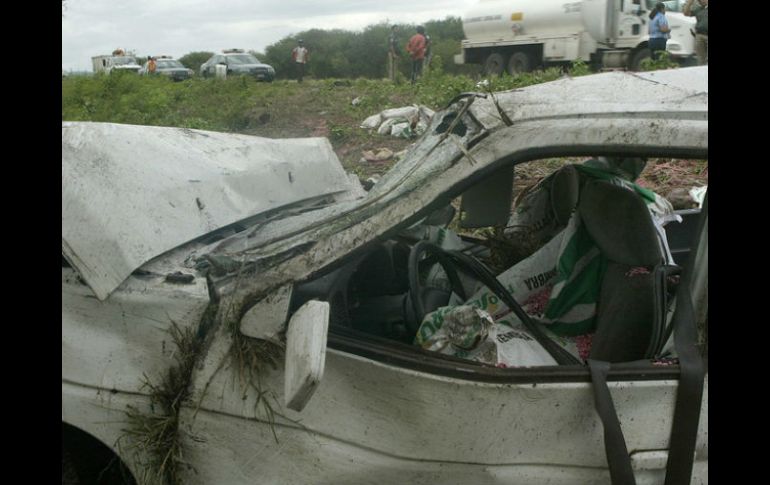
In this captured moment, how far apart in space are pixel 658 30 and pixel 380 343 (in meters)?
14.8

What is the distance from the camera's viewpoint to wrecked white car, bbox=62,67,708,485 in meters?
1.55

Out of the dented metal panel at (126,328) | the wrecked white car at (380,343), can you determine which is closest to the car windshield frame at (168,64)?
the wrecked white car at (380,343)

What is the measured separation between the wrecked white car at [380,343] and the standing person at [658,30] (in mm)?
13671

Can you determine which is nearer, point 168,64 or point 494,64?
point 494,64

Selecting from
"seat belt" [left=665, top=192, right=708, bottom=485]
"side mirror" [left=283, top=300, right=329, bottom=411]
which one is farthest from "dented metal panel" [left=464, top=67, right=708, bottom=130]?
"side mirror" [left=283, top=300, right=329, bottom=411]

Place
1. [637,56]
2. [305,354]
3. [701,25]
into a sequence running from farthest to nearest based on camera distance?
[637,56], [701,25], [305,354]

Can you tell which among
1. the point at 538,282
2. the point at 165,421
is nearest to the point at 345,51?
the point at 538,282

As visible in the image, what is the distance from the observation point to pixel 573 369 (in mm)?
1578

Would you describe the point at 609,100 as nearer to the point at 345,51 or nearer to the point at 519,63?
the point at 519,63

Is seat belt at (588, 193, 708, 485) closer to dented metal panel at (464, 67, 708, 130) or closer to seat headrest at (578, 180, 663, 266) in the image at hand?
dented metal panel at (464, 67, 708, 130)

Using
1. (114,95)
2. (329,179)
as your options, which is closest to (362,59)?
(114,95)

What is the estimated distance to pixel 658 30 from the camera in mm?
14484

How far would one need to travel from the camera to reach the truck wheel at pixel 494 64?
20861 millimetres

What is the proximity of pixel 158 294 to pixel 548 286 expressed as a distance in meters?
1.32
